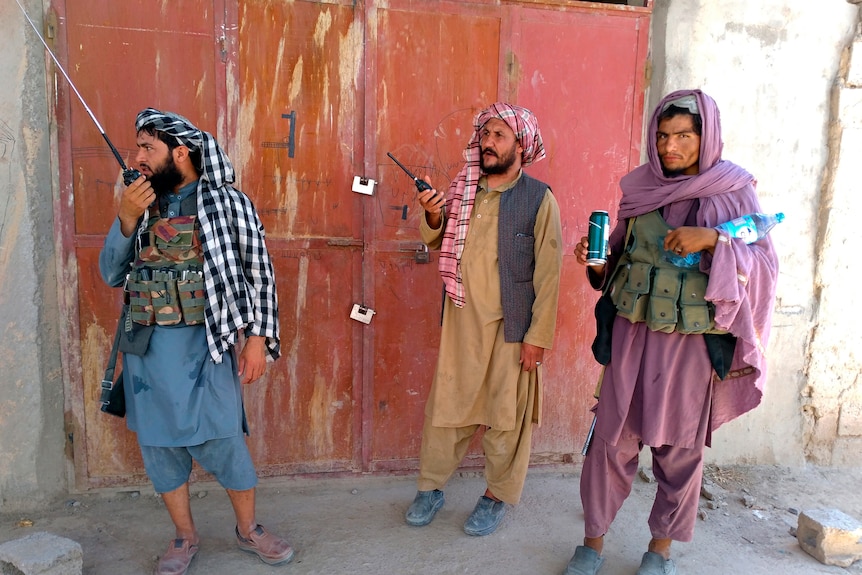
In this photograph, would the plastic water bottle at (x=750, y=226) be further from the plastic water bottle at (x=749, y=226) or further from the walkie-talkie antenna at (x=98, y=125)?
the walkie-talkie antenna at (x=98, y=125)

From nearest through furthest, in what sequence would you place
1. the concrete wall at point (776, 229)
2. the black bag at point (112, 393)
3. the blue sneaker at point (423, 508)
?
the black bag at point (112, 393) → the concrete wall at point (776, 229) → the blue sneaker at point (423, 508)

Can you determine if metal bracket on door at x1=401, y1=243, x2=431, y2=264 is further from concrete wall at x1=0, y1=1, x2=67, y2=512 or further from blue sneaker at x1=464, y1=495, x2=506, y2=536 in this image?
concrete wall at x1=0, y1=1, x2=67, y2=512

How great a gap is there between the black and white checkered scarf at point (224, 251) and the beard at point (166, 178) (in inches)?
3.7

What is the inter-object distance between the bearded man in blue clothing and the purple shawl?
5.54 ft

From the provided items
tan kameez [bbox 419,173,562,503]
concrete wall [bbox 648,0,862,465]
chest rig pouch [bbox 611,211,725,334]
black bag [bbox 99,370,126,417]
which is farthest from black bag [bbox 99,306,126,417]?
concrete wall [bbox 648,0,862,465]

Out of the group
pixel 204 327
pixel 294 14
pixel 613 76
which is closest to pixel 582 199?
pixel 613 76

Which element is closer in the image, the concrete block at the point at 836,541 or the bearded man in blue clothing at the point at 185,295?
the bearded man in blue clothing at the point at 185,295

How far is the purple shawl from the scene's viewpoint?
205 cm

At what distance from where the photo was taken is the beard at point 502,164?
2.64m

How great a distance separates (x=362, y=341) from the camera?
3.21 meters

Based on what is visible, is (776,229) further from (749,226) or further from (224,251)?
(224,251)

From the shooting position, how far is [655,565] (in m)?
2.47

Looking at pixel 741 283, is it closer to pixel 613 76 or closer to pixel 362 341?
pixel 613 76

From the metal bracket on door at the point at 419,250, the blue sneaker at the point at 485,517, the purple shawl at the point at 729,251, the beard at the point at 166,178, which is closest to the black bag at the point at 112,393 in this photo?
the beard at the point at 166,178
